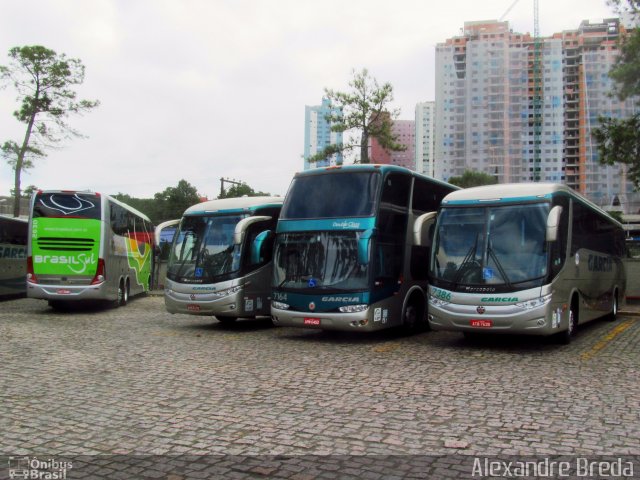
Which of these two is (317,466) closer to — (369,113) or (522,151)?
(369,113)

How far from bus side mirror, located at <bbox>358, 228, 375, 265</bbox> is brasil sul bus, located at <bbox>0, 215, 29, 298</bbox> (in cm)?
1512

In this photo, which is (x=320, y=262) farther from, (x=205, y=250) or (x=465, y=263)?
(x=205, y=250)

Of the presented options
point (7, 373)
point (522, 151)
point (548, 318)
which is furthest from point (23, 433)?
point (522, 151)

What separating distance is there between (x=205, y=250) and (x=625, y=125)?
14888mm

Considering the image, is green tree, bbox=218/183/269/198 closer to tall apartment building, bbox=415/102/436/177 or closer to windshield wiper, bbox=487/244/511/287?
tall apartment building, bbox=415/102/436/177

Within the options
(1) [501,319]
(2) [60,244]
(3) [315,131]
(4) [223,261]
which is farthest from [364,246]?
(3) [315,131]

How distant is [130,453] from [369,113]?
23.9 meters

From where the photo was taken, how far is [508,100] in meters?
76.2

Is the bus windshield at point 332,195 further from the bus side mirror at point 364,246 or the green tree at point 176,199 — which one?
the green tree at point 176,199

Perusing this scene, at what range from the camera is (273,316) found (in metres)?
12.5

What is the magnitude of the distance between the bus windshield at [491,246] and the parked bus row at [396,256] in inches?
0.8

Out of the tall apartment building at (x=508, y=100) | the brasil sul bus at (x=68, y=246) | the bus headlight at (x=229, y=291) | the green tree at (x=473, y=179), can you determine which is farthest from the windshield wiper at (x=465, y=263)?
the tall apartment building at (x=508, y=100)

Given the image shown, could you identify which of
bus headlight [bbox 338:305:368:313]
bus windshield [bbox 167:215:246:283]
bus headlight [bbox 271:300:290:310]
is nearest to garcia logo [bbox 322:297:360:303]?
bus headlight [bbox 338:305:368:313]

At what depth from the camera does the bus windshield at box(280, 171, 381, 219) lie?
1194cm
